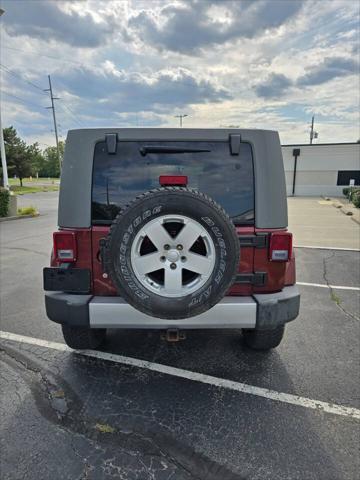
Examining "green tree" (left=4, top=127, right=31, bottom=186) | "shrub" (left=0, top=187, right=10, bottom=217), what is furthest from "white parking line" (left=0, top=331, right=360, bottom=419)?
"green tree" (left=4, top=127, right=31, bottom=186)

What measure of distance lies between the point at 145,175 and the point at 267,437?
205 centimetres

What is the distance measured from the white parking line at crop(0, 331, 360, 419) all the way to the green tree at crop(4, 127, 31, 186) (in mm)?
46378

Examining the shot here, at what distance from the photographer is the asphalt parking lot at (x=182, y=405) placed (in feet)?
6.36

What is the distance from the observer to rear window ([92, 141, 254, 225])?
252 cm

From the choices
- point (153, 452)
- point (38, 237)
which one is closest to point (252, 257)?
point (153, 452)

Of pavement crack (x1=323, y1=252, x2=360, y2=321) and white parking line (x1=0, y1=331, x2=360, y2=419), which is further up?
pavement crack (x1=323, y1=252, x2=360, y2=321)

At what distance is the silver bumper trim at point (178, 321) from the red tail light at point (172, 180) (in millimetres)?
954

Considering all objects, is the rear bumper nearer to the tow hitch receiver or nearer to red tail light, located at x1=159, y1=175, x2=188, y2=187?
the tow hitch receiver

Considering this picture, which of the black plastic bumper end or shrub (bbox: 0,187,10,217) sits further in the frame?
shrub (bbox: 0,187,10,217)

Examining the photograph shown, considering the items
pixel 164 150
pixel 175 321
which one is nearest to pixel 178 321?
pixel 175 321

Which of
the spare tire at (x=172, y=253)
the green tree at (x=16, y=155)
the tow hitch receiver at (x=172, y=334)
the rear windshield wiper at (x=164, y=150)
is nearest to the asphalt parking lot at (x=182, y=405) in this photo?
the tow hitch receiver at (x=172, y=334)

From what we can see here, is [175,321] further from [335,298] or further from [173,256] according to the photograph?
[335,298]

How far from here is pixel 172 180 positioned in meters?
2.46

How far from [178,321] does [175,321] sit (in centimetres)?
2
